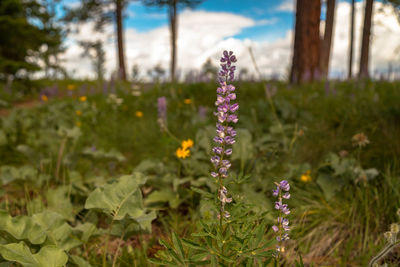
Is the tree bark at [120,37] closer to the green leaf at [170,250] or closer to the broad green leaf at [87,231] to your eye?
the broad green leaf at [87,231]

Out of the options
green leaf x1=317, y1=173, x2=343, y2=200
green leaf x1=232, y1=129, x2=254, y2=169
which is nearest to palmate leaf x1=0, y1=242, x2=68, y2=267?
green leaf x1=232, y1=129, x2=254, y2=169

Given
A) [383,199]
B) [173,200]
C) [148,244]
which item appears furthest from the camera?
[173,200]

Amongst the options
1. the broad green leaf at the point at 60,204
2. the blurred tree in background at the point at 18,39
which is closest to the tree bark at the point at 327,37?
the blurred tree in background at the point at 18,39

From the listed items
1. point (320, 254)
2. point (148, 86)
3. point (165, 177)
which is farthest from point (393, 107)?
point (148, 86)

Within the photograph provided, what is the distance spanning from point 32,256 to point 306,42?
6.06 m

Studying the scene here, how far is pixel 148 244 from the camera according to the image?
1.76 metres

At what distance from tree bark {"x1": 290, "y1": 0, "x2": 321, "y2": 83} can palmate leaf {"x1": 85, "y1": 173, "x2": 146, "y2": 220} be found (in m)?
5.18

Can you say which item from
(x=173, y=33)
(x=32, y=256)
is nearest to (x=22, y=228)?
(x=32, y=256)

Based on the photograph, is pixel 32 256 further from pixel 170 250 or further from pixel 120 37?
pixel 120 37

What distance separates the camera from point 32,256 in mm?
1122

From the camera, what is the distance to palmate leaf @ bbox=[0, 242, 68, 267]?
108 cm

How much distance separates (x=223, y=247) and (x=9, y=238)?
961mm

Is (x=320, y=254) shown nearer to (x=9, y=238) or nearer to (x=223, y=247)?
(x=223, y=247)

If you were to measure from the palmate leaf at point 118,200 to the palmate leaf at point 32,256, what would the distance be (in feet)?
0.83
